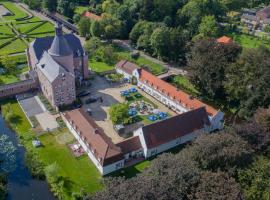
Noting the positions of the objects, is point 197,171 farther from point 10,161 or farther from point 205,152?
point 10,161

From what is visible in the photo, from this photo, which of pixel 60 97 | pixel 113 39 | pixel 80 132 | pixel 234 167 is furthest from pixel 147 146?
pixel 113 39

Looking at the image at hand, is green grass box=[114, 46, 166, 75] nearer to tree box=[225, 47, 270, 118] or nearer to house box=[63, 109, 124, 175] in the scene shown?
tree box=[225, 47, 270, 118]

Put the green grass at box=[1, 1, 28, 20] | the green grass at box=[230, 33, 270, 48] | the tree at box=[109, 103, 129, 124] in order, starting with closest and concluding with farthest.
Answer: the tree at box=[109, 103, 129, 124] < the green grass at box=[230, 33, 270, 48] < the green grass at box=[1, 1, 28, 20]

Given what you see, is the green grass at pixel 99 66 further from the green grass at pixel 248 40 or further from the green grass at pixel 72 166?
the green grass at pixel 248 40

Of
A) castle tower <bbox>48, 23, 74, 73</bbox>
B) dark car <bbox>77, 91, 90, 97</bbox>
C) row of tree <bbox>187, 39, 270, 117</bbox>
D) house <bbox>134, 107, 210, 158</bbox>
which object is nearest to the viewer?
house <bbox>134, 107, 210, 158</bbox>

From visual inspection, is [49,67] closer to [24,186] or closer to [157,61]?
[24,186]

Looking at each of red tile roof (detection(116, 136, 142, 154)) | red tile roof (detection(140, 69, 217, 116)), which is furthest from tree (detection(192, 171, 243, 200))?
red tile roof (detection(140, 69, 217, 116))
